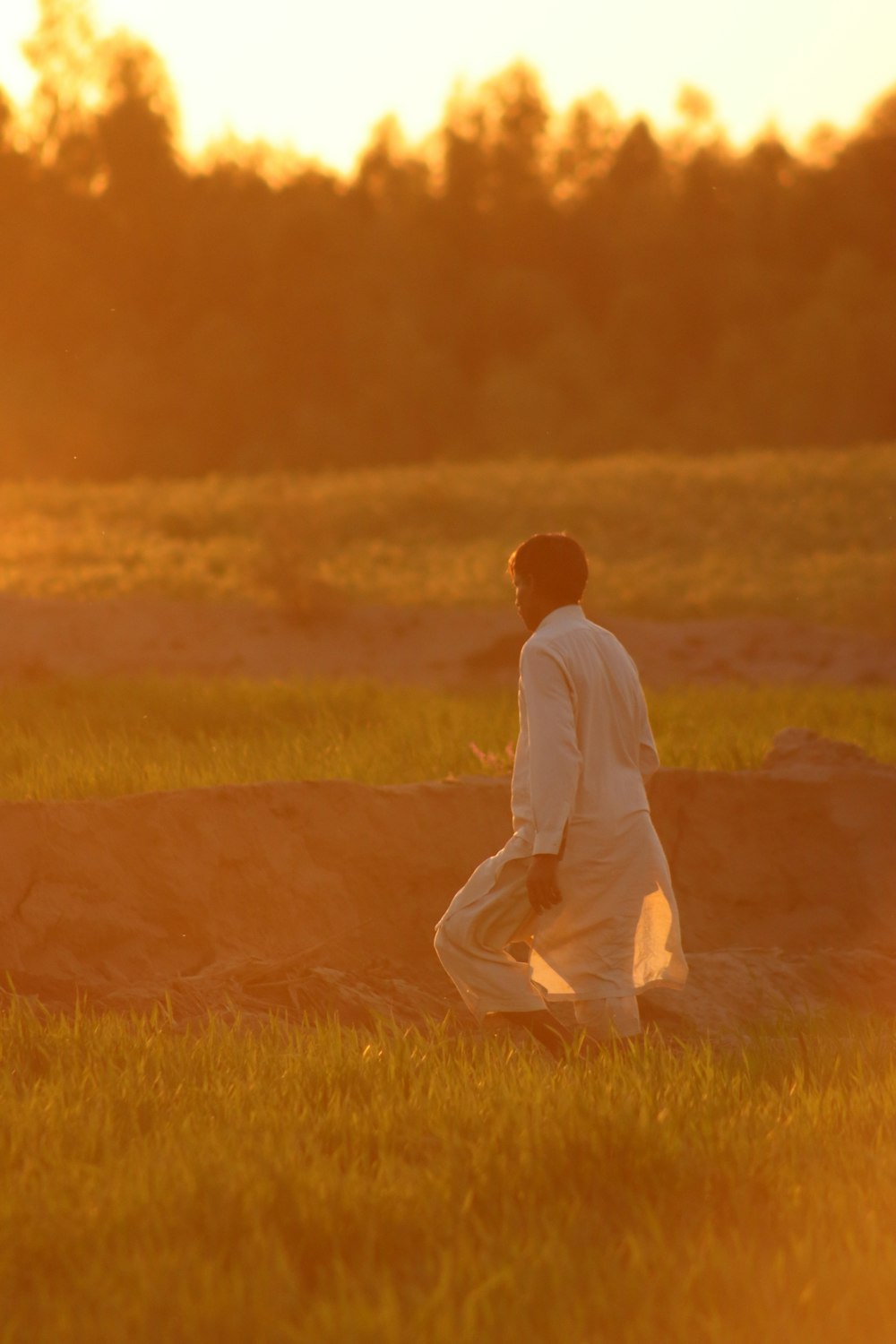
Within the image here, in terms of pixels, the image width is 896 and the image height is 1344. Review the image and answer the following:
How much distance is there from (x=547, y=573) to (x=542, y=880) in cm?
98

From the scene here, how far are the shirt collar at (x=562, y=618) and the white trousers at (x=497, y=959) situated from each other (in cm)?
76

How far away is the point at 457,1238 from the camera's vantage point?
12.0 feet

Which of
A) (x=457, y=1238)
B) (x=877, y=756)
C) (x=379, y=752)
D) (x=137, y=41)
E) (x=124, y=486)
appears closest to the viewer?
(x=457, y=1238)

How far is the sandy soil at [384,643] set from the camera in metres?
19.2

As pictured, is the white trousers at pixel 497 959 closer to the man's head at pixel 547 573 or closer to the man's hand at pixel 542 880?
the man's hand at pixel 542 880

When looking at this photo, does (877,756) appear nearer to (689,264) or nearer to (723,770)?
(723,770)

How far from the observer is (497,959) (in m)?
5.51

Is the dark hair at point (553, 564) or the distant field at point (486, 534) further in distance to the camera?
the distant field at point (486, 534)

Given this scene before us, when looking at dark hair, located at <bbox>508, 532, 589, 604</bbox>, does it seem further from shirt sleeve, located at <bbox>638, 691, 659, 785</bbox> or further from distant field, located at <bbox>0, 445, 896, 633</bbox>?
distant field, located at <bbox>0, 445, 896, 633</bbox>

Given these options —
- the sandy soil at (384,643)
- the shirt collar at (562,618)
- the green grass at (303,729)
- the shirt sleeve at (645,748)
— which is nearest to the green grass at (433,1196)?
the shirt sleeve at (645,748)

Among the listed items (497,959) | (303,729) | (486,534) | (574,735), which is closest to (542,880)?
(497,959)

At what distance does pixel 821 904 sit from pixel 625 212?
54.3 metres

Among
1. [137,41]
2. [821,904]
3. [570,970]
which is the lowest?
[821,904]

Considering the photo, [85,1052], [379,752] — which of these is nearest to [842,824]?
[379,752]
